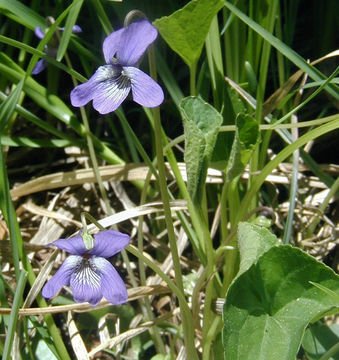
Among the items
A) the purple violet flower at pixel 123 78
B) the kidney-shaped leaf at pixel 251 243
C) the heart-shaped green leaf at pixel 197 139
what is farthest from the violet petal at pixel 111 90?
the kidney-shaped leaf at pixel 251 243

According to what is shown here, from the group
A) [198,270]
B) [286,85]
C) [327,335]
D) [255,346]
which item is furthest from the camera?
[198,270]

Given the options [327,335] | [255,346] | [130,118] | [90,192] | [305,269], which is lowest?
[327,335]

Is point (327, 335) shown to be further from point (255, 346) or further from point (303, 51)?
point (303, 51)

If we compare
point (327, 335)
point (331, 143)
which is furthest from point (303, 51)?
point (327, 335)

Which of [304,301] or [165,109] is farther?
[165,109]

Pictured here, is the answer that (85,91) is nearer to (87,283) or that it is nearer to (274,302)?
(87,283)
